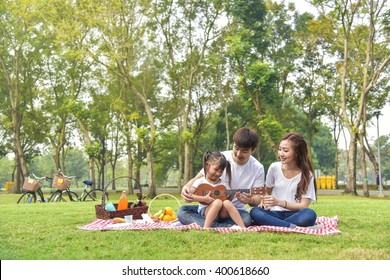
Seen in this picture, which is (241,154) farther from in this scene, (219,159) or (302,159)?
(302,159)

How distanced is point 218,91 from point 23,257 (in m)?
21.9

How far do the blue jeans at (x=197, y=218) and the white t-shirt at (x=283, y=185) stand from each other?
1.29ft

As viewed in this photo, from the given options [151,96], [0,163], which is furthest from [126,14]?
[0,163]

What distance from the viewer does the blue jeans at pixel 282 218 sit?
516 cm

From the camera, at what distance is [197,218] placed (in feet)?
17.9

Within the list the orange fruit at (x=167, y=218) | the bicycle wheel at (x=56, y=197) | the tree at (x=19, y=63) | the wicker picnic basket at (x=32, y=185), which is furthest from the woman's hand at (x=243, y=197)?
the tree at (x=19, y=63)

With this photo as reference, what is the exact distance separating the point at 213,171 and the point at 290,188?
83cm

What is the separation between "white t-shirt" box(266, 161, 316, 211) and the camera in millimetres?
5141

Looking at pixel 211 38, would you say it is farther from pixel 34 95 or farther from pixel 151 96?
pixel 34 95

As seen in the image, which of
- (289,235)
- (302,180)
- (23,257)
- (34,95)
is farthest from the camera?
(34,95)

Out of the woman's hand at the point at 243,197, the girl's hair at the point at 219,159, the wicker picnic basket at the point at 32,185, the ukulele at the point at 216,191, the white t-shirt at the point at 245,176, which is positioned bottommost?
the wicker picnic basket at the point at 32,185

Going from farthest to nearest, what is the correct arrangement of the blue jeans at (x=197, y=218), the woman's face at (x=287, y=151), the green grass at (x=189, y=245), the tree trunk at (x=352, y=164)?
1. the tree trunk at (x=352, y=164)
2. the blue jeans at (x=197, y=218)
3. the woman's face at (x=287, y=151)
4. the green grass at (x=189, y=245)

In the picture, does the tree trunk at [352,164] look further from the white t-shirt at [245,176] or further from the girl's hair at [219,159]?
the girl's hair at [219,159]

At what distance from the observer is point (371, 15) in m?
17.8
